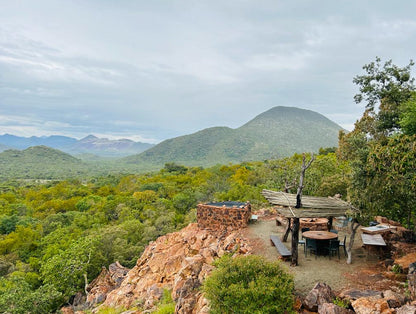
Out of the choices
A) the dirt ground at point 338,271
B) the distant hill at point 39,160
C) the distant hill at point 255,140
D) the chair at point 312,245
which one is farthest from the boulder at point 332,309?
the distant hill at point 39,160

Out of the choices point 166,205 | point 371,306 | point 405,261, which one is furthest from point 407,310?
point 166,205

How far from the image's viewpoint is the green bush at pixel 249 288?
605cm

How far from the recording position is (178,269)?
11.6m

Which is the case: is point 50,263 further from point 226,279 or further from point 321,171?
point 321,171

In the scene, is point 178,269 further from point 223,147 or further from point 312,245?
point 223,147

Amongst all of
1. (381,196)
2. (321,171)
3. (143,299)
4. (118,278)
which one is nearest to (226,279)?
(381,196)

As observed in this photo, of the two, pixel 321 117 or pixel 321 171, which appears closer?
pixel 321 171

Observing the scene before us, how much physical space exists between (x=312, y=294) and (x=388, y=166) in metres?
4.17

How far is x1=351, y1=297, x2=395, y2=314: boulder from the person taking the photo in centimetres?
557

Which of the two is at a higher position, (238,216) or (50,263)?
(238,216)

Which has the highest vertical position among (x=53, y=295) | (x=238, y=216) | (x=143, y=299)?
(x=238, y=216)

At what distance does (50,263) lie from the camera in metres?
17.0

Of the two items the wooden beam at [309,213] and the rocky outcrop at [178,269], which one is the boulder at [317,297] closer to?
the wooden beam at [309,213]

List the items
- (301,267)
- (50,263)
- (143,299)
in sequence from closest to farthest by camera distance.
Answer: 1. (301,267)
2. (143,299)
3. (50,263)
